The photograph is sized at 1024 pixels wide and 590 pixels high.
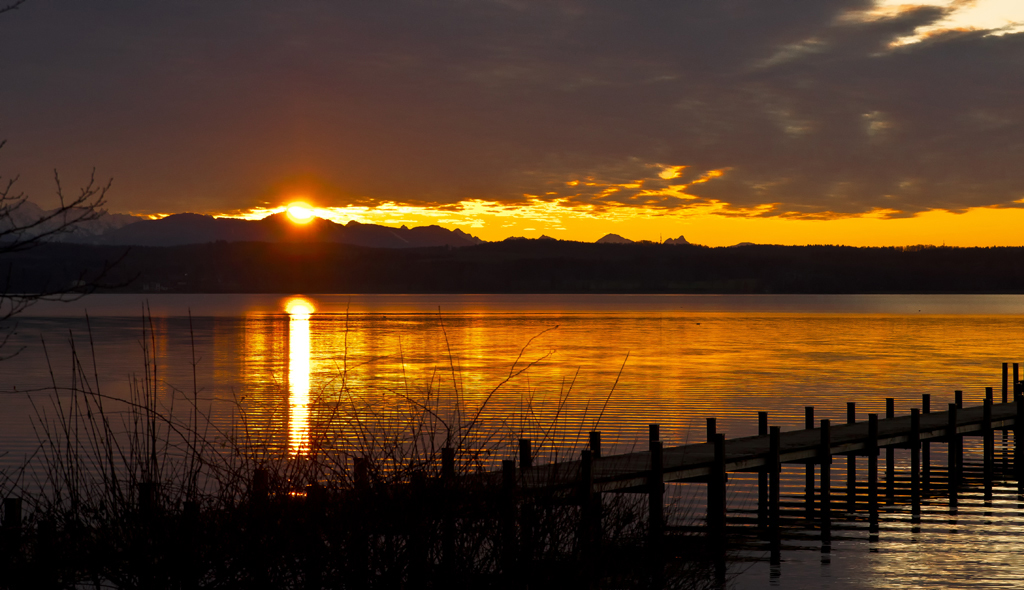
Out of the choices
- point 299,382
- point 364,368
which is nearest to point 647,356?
point 364,368

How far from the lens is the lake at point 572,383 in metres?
16.2

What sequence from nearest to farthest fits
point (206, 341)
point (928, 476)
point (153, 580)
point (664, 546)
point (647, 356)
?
point (153, 580) < point (664, 546) < point (928, 476) < point (647, 356) < point (206, 341)

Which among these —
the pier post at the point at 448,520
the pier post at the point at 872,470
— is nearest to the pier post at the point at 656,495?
the pier post at the point at 448,520

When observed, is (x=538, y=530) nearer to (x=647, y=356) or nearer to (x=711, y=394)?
(x=711, y=394)

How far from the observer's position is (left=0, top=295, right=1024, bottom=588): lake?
16172 mm

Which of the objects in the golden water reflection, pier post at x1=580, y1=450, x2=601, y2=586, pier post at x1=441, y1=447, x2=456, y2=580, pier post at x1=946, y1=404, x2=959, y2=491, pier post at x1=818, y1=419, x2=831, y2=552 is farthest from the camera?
pier post at x1=946, y1=404, x2=959, y2=491

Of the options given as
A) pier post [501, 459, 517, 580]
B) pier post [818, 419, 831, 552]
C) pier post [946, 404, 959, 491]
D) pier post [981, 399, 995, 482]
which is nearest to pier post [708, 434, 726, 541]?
pier post [818, 419, 831, 552]

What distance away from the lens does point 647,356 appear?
67.2 m

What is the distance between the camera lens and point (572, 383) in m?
15.6

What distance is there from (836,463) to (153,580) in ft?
73.0

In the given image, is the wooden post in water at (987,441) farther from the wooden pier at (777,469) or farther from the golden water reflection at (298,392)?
the golden water reflection at (298,392)

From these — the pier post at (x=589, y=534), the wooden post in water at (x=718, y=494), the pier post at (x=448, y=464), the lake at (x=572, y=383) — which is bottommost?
the lake at (x=572, y=383)

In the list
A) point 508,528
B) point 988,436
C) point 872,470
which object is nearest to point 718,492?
point 872,470

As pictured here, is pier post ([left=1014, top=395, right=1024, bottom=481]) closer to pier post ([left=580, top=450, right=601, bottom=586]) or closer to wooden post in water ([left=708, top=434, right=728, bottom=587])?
wooden post in water ([left=708, top=434, right=728, bottom=587])
